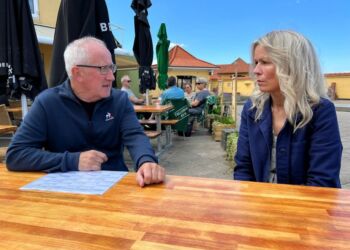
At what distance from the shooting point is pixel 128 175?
136 centimetres

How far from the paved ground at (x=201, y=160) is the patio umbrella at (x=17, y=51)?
7.38 feet

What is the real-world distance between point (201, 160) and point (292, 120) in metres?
3.51

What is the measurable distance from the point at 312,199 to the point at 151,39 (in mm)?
5316

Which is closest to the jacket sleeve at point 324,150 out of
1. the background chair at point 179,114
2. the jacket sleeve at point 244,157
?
the jacket sleeve at point 244,157

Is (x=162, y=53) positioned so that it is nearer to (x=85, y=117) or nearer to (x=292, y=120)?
(x=85, y=117)

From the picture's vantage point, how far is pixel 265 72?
1739 mm

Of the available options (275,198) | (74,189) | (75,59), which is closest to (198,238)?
(275,198)

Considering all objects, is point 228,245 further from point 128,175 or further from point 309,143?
point 309,143

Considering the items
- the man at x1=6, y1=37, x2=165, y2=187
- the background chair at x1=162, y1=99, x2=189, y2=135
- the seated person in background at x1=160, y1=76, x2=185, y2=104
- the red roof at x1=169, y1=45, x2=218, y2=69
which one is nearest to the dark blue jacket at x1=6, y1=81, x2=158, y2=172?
the man at x1=6, y1=37, x2=165, y2=187

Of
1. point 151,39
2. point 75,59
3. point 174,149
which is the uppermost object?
point 151,39

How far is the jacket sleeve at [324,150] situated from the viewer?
5.13 ft

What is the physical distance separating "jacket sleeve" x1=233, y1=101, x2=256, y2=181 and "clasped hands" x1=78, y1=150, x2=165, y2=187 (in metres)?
0.70

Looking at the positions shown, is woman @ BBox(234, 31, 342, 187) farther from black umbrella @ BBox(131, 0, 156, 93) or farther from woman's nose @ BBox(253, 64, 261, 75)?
black umbrella @ BBox(131, 0, 156, 93)

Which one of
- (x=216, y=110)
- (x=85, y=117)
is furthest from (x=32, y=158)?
(x=216, y=110)
